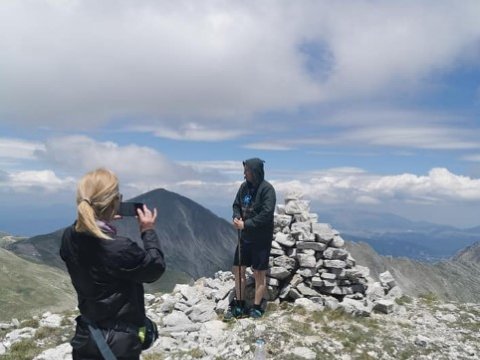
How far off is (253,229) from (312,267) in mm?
3452

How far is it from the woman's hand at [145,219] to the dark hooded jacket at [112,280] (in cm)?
7

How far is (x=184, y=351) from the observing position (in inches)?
481

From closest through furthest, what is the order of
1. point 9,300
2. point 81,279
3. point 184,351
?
point 81,279 < point 184,351 < point 9,300

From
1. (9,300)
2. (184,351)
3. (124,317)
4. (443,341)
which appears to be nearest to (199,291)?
(184,351)

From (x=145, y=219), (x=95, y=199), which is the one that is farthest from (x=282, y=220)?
(x=95, y=199)

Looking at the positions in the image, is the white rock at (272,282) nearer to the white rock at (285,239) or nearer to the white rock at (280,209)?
the white rock at (285,239)

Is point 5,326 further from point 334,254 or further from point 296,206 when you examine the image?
point 334,254

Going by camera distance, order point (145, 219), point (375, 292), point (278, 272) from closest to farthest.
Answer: point (145, 219), point (278, 272), point (375, 292)

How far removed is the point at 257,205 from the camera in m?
14.0

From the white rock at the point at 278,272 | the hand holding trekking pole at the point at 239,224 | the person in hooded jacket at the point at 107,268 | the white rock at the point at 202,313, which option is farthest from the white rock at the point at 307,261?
the person in hooded jacket at the point at 107,268

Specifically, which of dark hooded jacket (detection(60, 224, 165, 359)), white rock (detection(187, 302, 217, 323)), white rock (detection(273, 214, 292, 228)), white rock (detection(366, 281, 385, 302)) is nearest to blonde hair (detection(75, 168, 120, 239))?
dark hooded jacket (detection(60, 224, 165, 359))

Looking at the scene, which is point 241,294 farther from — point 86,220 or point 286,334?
point 86,220

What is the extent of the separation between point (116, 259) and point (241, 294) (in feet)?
34.0

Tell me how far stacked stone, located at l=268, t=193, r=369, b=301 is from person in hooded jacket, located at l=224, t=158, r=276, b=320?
4.02 feet
